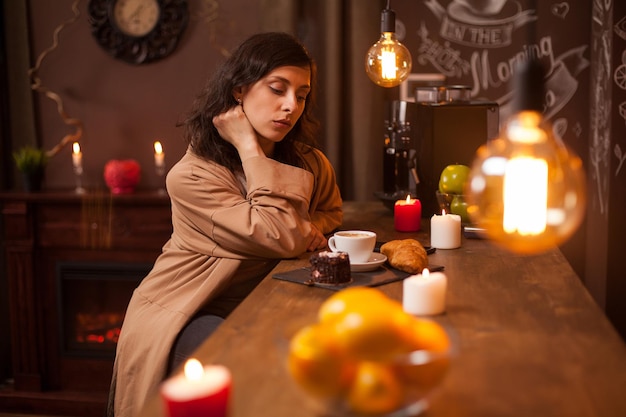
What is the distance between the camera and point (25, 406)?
362 cm

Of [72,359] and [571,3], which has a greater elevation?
[571,3]

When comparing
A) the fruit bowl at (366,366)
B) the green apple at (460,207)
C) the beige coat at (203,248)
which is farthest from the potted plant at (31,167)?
the fruit bowl at (366,366)

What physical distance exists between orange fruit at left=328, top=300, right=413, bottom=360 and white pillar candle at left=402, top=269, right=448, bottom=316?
0.50 metres

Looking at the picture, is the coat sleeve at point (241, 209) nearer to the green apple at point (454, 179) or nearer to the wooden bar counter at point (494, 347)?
the wooden bar counter at point (494, 347)

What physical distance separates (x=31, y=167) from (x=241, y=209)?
2.01m

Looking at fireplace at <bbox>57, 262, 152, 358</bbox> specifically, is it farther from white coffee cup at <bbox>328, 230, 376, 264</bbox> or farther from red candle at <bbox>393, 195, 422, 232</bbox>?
white coffee cup at <bbox>328, 230, 376, 264</bbox>

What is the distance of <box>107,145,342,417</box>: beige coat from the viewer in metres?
1.99

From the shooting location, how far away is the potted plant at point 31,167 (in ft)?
11.9

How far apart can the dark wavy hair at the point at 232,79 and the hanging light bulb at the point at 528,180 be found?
1.26m

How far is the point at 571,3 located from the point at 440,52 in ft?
2.15

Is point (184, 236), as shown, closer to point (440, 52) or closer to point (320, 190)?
point (320, 190)

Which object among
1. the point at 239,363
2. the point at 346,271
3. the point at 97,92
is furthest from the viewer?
the point at 97,92

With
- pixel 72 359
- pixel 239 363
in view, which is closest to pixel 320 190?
pixel 239 363

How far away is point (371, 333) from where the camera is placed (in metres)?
0.88
